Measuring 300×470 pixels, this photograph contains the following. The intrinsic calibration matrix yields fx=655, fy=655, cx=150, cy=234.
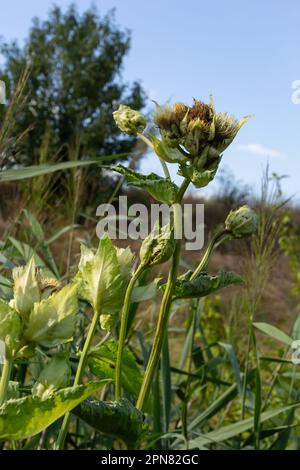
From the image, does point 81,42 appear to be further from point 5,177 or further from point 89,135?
point 5,177

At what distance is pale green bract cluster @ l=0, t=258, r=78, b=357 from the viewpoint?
308 mm

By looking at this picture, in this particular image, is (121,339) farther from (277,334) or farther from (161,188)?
(277,334)

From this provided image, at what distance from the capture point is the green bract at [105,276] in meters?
0.36

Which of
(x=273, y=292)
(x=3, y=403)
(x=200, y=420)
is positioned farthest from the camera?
(x=273, y=292)

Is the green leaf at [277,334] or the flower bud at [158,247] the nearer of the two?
the flower bud at [158,247]

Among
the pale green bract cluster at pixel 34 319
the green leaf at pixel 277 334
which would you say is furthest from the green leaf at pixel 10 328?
the green leaf at pixel 277 334

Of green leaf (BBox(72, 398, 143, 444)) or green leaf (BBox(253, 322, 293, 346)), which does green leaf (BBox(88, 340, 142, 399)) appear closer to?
green leaf (BBox(72, 398, 143, 444))

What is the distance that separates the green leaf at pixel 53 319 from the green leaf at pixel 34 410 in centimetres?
3

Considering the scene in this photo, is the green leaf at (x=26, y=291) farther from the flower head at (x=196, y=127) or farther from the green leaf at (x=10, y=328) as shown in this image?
the flower head at (x=196, y=127)

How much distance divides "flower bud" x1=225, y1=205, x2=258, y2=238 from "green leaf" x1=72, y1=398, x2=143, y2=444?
0.15 m

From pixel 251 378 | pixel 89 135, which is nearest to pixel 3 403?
pixel 251 378

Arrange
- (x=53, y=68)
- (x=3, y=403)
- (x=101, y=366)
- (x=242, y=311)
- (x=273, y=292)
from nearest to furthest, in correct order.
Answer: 1. (x=3, y=403)
2. (x=101, y=366)
3. (x=242, y=311)
4. (x=273, y=292)
5. (x=53, y=68)
